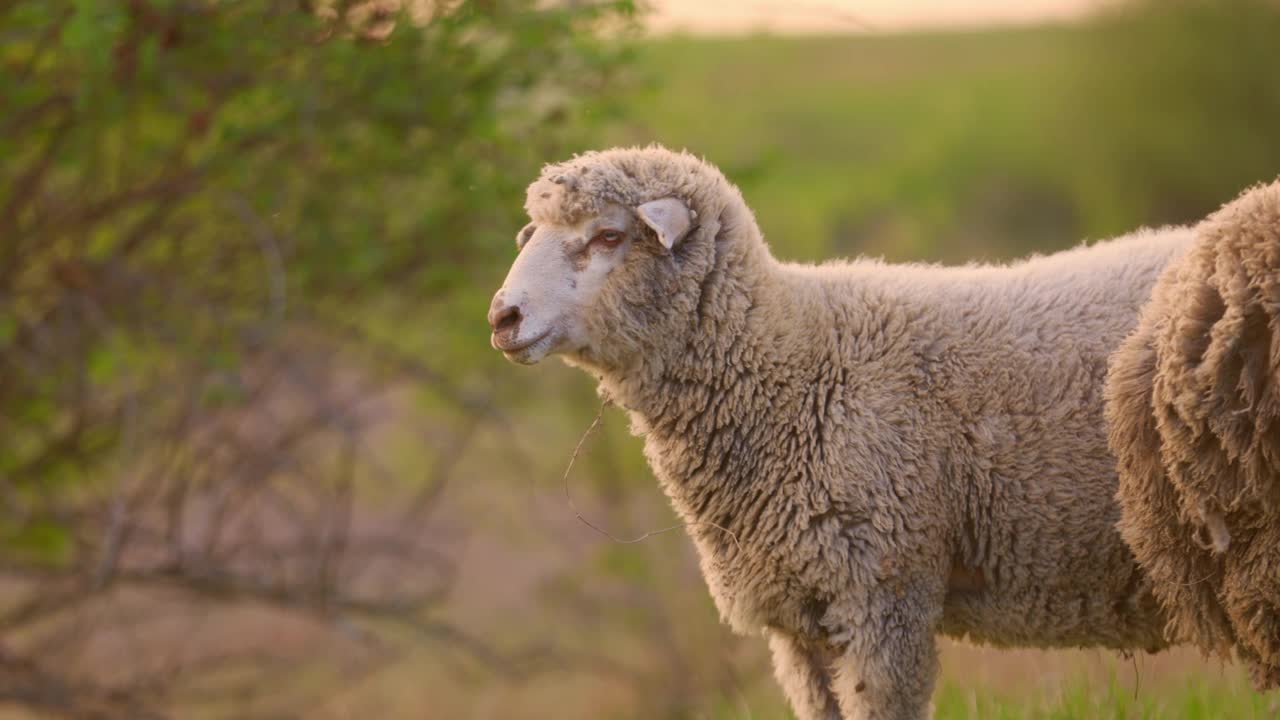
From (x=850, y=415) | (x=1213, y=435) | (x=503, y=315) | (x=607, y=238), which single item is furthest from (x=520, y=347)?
(x=1213, y=435)

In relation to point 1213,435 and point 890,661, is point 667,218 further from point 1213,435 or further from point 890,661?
point 1213,435

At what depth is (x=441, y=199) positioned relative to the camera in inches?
336

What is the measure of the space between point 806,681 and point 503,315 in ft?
4.58

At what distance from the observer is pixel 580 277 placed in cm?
405

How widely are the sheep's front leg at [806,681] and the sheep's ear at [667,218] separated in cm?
119

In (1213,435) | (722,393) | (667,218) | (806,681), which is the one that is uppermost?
(1213,435)

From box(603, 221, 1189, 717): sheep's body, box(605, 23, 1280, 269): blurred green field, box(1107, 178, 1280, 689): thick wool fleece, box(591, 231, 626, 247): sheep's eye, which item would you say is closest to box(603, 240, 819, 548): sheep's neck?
box(603, 221, 1189, 717): sheep's body

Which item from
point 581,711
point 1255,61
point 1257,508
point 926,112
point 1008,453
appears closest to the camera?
point 1257,508

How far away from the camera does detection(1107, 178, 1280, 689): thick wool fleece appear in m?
3.49

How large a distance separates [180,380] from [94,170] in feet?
4.46

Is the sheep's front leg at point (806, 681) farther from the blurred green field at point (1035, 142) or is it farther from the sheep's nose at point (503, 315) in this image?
the blurred green field at point (1035, 142)

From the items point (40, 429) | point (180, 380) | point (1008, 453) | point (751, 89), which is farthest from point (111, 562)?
point (751, 89)

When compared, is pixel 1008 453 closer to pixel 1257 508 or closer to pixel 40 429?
pixel 1257 508

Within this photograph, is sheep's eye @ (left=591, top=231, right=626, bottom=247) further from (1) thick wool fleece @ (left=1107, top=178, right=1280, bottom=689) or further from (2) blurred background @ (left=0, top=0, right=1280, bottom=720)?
(1) thick wool fleece @ (left=1107, top=178, right=1280, bottom=689)
